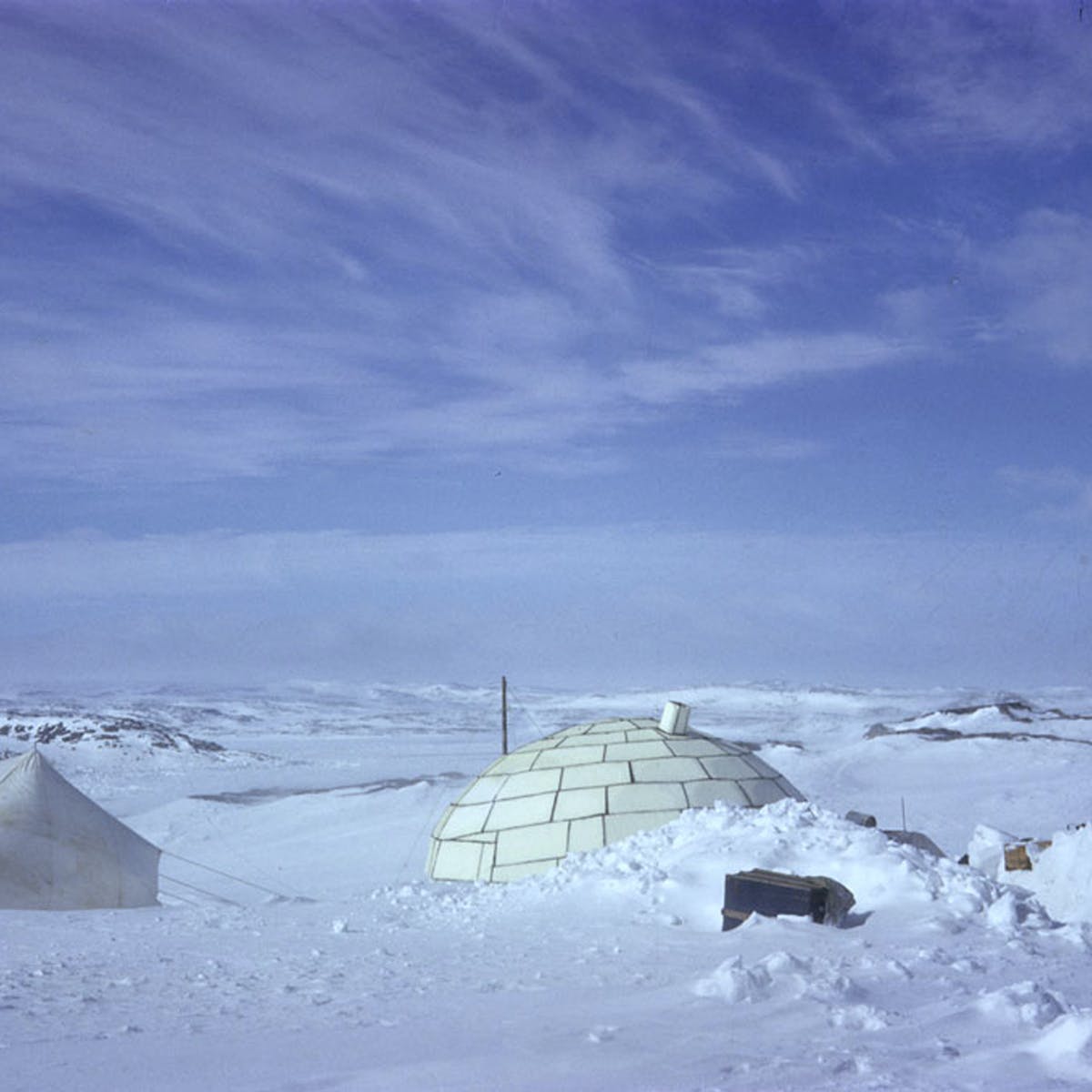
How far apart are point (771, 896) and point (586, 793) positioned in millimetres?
6886

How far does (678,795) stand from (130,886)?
936cm

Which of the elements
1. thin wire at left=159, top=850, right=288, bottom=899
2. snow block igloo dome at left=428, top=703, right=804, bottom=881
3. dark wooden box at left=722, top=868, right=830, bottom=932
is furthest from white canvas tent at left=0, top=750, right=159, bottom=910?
dark wooden box at left=722, top=868, right=830, bottom=932

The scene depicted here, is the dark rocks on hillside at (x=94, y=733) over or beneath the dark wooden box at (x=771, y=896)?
beneath

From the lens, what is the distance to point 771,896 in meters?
7.86

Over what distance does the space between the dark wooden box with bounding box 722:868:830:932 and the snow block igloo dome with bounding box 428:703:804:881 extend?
588 centimetres

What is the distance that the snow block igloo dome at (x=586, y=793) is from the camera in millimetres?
14211

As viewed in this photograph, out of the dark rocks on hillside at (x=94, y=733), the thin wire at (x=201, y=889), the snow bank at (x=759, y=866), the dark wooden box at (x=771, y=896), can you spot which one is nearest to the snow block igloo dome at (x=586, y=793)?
the snow bank at (x=759, y=866)

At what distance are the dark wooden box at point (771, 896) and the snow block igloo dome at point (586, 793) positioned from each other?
231 inches

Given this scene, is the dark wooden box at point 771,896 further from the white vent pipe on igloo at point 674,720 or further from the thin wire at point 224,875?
the thin wire at point 224,875

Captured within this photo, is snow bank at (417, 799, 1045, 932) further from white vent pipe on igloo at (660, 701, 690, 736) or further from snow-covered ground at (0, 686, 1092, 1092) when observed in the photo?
white vent pipe on igloo at (660, 701, 690, 736)

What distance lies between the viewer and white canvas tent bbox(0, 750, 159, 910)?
17.1 m

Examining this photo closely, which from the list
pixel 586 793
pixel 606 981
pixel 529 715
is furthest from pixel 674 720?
pixel 529 715

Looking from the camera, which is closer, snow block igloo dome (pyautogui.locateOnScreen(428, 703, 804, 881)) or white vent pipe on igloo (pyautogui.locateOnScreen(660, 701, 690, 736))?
snow block igloo dome (pyautogui.locateOnScreen(428, 703, 804, 881))

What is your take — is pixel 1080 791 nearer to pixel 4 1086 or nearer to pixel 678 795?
pixel 678 795
